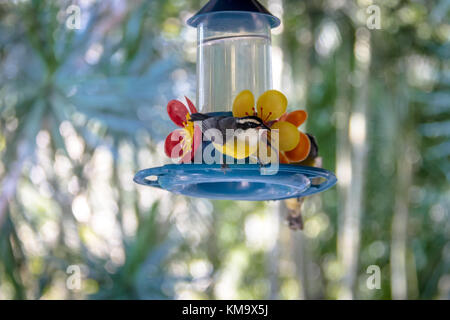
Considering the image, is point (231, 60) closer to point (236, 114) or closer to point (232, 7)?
point (232, 7)

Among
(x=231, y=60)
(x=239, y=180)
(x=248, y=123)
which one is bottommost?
(x=239, y=180)

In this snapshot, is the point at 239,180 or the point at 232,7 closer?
the point at 239,180

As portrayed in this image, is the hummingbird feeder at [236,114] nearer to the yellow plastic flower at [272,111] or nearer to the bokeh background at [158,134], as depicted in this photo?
the yellow plastic flower at [272,111]

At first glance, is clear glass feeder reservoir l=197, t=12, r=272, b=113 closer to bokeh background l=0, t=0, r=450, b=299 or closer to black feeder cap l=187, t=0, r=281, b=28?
black feeder cap l=187, t=0, r=281, b=28

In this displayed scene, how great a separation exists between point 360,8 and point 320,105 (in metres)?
1.34

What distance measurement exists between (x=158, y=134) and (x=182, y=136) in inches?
125

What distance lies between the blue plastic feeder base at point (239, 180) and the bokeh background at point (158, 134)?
8.95 feet

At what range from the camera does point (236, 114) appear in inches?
54.7

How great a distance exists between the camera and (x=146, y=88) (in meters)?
4.47

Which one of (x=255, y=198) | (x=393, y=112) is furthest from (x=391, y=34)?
(x=255, y=198)

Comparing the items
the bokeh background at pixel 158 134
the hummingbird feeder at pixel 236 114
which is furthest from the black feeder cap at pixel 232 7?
the bokeh background at pixel 158 134

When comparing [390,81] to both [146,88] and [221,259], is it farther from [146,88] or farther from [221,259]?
[221,259]

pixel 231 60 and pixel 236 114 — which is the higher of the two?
pixel 231 60

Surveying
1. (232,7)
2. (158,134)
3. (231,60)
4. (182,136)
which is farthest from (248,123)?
(158,134)
